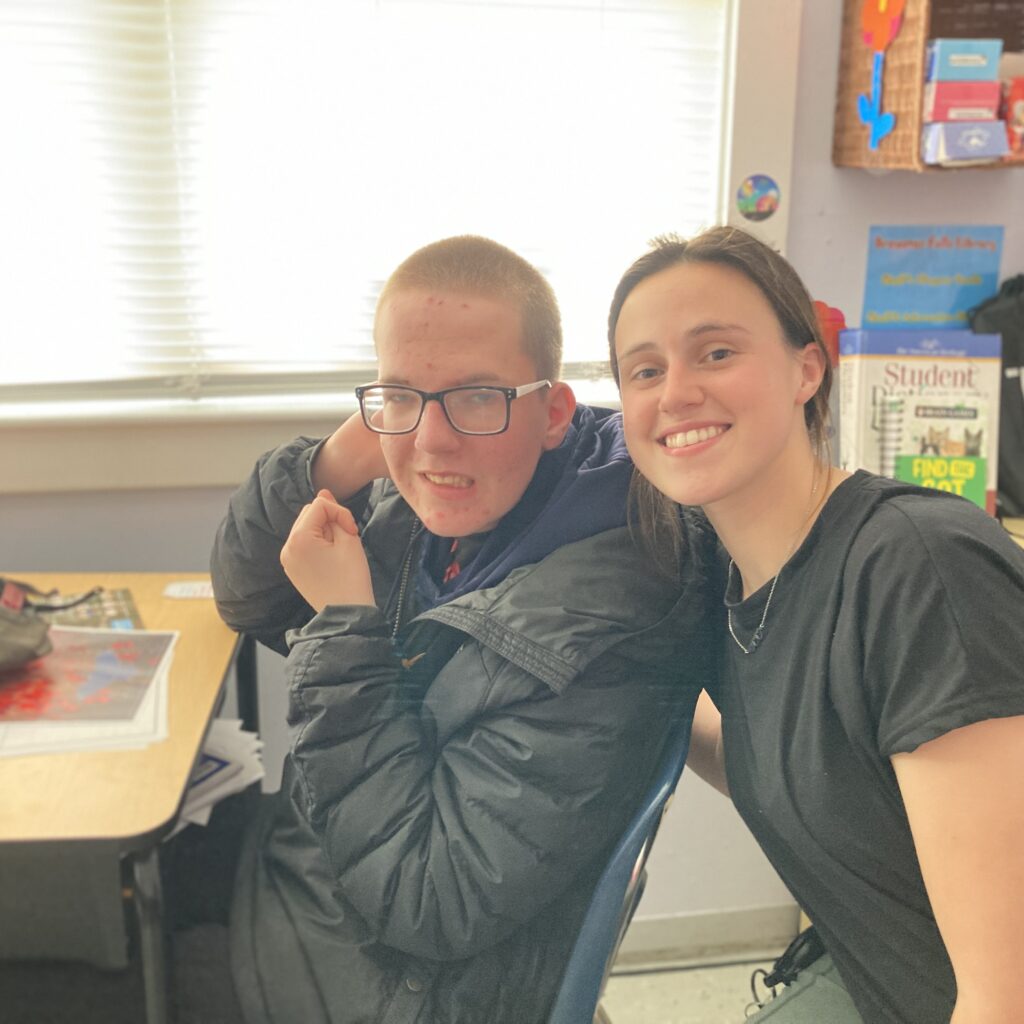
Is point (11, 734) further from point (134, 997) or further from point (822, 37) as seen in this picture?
point (822, 37)

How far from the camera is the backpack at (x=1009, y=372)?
4.75 ft

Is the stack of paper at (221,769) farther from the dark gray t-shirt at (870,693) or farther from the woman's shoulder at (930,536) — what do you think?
the woman's shoulder at (930,536)

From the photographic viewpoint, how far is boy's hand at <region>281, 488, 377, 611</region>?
30.5 inches

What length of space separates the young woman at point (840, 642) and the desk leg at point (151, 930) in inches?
19.3

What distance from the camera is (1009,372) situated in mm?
1518

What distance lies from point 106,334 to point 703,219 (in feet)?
2.70

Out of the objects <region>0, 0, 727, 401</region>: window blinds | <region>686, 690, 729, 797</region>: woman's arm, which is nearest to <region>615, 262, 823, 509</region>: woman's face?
<region>686, 690, 729, 797</region>: woman's arm

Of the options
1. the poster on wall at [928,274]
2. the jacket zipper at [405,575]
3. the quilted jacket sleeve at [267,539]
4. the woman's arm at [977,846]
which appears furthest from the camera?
the poster on wall at [928,274]

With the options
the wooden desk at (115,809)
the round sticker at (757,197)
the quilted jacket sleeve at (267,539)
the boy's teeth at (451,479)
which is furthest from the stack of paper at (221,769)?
the round sticker at (757,197)

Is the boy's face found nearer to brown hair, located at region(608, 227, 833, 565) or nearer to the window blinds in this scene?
brown hair, located at region(608, 227, 833, 565)

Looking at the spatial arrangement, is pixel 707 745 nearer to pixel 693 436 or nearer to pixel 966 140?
pixel 693 436

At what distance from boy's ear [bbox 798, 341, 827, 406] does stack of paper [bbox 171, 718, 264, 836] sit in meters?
0.65

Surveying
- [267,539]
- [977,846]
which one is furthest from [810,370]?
[267,539]

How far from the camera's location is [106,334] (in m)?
1.38
